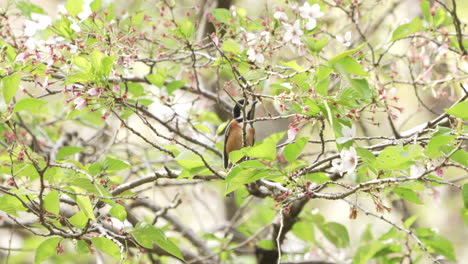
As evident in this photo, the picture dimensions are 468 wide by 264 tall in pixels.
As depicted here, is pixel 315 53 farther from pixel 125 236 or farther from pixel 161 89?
pixel 161 89

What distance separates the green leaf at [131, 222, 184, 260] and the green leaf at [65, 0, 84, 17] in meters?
1.08

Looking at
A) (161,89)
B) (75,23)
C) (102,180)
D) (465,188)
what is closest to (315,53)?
(465,188)

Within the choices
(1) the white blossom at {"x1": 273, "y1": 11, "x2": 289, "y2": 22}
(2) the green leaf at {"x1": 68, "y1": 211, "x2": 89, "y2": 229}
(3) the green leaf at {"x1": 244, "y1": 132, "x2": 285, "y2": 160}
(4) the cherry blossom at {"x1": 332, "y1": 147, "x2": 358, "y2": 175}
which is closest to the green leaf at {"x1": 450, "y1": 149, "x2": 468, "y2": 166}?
(4) the cherry blossom at {"x1": 332, "y1": 147, "x2": 358, "y2": 175}

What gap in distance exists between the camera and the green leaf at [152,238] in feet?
6.55

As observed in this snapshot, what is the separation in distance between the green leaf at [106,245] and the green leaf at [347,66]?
105 centimetres

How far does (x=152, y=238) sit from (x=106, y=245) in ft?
0.56

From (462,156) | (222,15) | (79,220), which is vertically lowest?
(79,220)

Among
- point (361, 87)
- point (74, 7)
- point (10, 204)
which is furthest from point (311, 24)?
point (10, 204)

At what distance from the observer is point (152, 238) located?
2.03 m

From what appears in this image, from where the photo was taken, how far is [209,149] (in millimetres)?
3062

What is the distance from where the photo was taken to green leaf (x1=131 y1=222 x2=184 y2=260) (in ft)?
6.55

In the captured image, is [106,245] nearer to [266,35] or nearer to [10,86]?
[10,86]

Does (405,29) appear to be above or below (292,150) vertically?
above

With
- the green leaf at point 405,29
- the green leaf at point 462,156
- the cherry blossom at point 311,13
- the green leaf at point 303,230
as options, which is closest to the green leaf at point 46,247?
the cherry blossom at point 311,13
